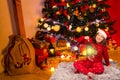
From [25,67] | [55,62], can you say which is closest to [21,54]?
[25,67]

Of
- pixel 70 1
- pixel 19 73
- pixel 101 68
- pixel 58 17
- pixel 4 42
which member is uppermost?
pixel 70 1

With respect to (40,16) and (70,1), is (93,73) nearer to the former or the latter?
(70,1)

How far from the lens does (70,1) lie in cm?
278

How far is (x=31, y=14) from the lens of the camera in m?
3.04

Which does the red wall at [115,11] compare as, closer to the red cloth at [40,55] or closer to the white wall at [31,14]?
the white wall at [31,14]

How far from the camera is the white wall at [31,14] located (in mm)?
3006

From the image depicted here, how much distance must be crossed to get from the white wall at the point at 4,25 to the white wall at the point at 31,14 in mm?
374

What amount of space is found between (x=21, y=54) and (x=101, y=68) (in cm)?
111

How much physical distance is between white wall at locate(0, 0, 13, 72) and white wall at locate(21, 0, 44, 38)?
14.7 inches

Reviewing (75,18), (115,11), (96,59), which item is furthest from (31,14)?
(96,59)

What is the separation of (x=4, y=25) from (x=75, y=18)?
968 millimetres

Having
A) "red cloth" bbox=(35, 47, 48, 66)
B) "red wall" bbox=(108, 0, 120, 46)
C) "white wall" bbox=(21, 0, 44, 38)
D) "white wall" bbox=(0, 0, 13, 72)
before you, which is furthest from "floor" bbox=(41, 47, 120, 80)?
"white wall" bbox=(21, 0, 44, 38)

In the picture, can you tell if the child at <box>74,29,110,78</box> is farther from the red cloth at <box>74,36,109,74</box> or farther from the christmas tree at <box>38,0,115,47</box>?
the christmas tree at <box>38,0,115,47</box>

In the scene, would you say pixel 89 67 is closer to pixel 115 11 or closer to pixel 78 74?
pixel 78 74
